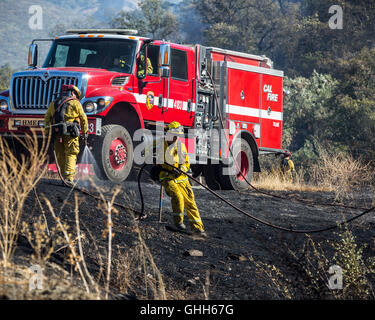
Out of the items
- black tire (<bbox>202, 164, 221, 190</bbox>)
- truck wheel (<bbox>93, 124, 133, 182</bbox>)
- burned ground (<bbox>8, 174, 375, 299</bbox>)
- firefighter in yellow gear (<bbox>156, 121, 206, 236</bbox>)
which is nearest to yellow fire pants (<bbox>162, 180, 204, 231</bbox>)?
firefighter in yellow gear (<bbox>156, 121, 206, 236</bbox>)

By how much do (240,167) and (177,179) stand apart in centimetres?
615

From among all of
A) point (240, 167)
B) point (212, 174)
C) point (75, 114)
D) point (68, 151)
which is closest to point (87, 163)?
point (68, 151)

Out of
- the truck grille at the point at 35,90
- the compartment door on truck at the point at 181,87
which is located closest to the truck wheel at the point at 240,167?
the compartment door on truck at the point at 181,87

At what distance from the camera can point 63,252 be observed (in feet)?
23.7

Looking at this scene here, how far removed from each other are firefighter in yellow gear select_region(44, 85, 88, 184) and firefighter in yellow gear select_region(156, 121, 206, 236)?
1.73 m

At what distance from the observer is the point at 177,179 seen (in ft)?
29.3

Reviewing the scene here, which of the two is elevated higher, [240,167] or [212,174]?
[240,167]

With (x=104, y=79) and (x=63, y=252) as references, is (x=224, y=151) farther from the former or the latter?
(x=63, y=252)

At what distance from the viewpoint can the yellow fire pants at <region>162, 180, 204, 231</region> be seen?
8891 millimetres

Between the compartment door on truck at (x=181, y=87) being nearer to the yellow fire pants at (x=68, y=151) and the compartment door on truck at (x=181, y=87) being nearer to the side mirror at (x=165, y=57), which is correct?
the side mirror at (x=165, y=57)

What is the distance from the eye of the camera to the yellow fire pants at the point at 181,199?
889 centimetres

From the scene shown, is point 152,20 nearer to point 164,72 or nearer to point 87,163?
point 164,72
